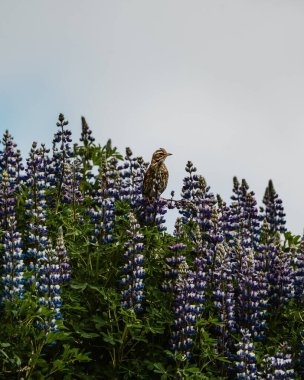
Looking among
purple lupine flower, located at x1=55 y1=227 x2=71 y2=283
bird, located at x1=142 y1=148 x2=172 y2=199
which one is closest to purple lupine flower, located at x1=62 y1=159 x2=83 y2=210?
bird, located at x1=142 y1=148 x2=172 y2=199

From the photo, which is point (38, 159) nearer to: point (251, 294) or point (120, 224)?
point (120, 224)

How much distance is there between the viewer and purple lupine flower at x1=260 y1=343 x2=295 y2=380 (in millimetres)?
6652

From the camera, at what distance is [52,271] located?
6383mm

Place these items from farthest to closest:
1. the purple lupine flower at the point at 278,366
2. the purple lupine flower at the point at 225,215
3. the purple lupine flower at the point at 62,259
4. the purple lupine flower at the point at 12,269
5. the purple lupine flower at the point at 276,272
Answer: the purple lupine flower at the point at 225,215 < the purple lupine flower at the point at 276,272 < the purple lupine flower at the point at 278,366 < the purple lupine flower at the point at 62,259 < the purple lupine flower at the point at 12,269

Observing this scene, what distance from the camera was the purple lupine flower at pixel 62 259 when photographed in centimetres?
651

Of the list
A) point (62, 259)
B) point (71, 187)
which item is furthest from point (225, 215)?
point (62, 259)

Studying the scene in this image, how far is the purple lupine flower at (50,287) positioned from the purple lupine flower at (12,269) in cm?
16

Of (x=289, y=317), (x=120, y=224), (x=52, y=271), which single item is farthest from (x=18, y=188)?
(x=289, y=317)

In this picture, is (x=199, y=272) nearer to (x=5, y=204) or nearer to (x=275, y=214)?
(x=5, y=204)

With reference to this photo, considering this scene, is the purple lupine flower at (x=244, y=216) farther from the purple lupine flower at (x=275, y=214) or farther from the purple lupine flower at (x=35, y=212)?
the purple lupine flower at (x=35, y=212)

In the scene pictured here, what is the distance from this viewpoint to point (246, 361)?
263 inches

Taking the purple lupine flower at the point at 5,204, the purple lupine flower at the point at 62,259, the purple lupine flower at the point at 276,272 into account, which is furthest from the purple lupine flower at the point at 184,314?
the purple lupine flower at the point at 5,204

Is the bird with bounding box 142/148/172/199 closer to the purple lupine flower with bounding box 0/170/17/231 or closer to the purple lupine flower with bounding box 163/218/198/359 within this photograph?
the purple lupine flower with bounding box 163/218/198/359

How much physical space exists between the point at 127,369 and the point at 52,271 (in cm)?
100
